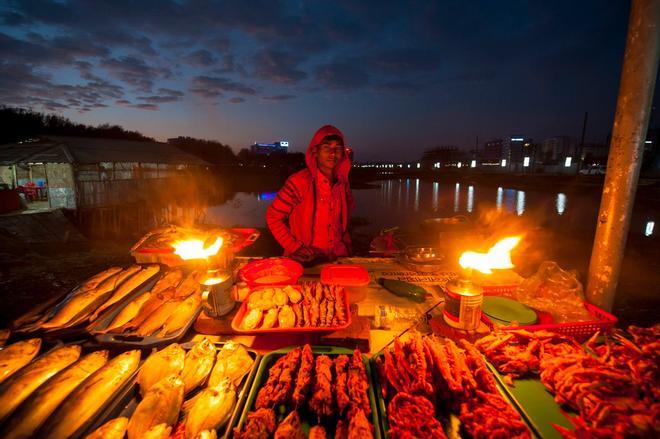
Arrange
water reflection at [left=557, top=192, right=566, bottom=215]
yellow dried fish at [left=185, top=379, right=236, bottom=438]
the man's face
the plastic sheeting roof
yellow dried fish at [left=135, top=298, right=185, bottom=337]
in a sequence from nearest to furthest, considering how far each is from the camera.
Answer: yellow dried fish at [left=185, top=379, right=236, bottom=438] → yellow dried fish at [left=135, top=298, right=185, bottom=337] → the man's face → the plastic sheeting roof → water reflection at [left=557, top=192, right=566, bottom=215]

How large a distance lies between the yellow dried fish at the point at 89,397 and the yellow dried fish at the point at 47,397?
0.09m

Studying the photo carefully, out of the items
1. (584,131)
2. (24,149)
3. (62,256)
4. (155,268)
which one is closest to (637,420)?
(155,268)

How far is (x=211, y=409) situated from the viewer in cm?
177

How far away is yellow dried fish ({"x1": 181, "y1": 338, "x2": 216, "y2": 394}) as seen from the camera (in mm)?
2043

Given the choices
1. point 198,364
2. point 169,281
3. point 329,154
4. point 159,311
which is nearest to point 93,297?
point 169,281

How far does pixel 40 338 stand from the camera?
8.00 feet

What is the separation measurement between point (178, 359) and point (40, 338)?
55.5 inches

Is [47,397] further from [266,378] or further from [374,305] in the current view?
[374,305]

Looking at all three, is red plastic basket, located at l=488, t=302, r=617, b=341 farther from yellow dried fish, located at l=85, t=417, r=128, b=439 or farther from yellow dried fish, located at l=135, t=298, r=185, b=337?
yellow dried fish, located at l=135, t=298, r=185, b=337

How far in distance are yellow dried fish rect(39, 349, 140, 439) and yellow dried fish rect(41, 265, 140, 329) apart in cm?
101

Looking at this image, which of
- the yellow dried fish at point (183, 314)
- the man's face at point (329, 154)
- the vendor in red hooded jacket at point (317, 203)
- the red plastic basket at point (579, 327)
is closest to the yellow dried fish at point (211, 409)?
the yellow dried fish at point (183, 314)

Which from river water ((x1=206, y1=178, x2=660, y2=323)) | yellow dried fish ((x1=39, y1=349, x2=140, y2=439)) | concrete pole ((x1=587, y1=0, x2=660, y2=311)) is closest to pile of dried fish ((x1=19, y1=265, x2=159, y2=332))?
yellow dried fish ((x1=39, y1=349, x2=140, y2=439))

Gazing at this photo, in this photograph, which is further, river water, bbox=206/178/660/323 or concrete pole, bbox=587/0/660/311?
river water, bbox=206/178/660/323

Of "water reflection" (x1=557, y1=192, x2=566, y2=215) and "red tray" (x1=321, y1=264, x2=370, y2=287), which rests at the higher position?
"red tray" (x1=321, y1=264, x2=370, y2=287)
